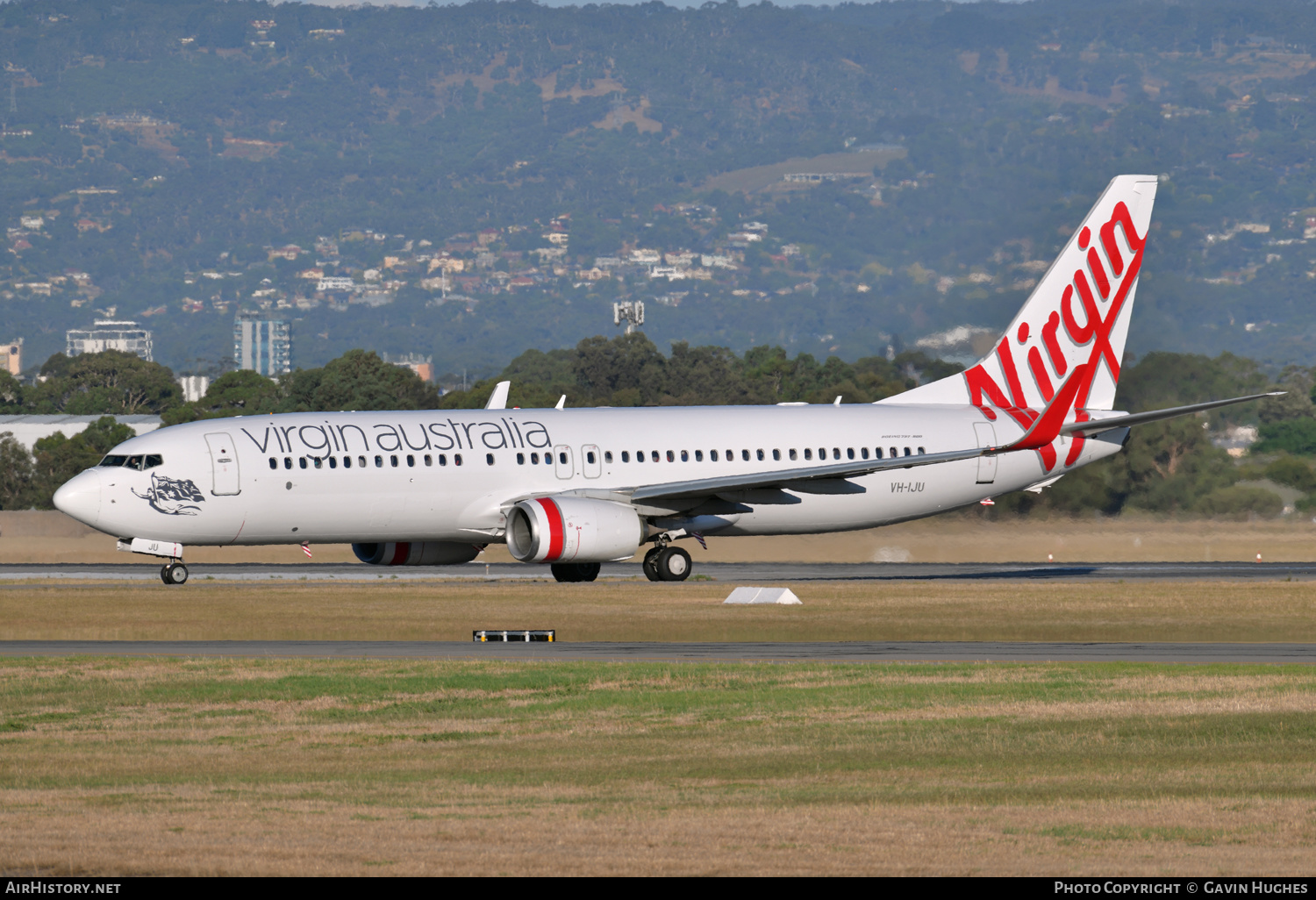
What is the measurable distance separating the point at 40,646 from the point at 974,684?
51.7 feet

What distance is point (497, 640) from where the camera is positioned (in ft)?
108

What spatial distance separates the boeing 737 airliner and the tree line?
9709mm

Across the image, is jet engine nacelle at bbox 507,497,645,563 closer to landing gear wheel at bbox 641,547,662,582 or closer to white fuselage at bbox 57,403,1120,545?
white fuselage at bbox 57,403,1120,545

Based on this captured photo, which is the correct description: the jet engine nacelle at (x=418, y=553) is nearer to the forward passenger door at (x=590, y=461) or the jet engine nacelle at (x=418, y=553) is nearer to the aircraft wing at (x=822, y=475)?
the forward passenger door at (x=590, y=461)

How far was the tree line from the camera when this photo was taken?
212 ft

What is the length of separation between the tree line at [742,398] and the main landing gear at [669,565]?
1723 cm

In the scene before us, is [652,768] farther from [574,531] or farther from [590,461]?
[590,461]

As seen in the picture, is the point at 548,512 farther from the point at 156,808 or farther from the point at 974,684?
the point at 156,808

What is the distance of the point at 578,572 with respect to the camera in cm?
4978

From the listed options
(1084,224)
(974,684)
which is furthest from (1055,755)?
(1084,224)

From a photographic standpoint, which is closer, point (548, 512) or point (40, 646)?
point (40, 646)

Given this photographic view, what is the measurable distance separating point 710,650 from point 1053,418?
24443 mm

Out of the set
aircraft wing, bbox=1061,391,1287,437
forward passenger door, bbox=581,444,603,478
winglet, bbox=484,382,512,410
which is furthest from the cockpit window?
aircraft wing, bbox=1061,391,1287,437
